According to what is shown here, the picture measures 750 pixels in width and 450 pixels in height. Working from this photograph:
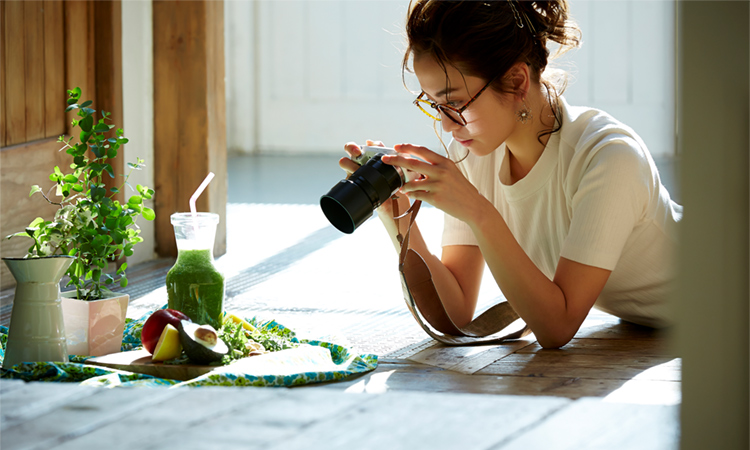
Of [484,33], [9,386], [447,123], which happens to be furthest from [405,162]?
[9,386]

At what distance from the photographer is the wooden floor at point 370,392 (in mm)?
499

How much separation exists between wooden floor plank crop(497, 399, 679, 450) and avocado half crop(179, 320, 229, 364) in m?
0.85

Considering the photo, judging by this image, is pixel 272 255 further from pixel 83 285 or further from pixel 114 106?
pixel 83 285

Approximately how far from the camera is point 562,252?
1.46 metres

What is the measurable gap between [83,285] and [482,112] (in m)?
0.74

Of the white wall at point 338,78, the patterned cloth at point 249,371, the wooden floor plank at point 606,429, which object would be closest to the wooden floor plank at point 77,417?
the wooden floor plank at point 606,429

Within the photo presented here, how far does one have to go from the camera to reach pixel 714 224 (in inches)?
16.1

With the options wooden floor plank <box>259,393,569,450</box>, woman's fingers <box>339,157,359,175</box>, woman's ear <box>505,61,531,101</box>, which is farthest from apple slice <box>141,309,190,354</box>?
wooden floor plank <box>259,393,569,450</box>

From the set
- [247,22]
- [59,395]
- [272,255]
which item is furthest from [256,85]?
[59,395]

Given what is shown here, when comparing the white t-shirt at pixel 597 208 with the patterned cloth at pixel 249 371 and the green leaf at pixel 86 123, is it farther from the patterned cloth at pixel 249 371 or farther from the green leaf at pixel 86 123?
the green leaf at pixel 86 123

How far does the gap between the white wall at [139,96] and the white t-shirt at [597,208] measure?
1.39m

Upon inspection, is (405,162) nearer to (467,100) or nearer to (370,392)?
(467,100)

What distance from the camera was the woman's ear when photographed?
1.50 metres

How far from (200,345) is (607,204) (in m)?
0.70
